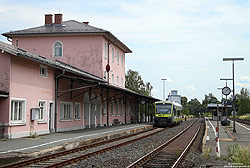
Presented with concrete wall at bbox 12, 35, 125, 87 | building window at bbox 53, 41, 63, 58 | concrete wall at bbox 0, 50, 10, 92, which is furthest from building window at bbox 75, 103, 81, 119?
building window at bbox 53, 41, 63, 58

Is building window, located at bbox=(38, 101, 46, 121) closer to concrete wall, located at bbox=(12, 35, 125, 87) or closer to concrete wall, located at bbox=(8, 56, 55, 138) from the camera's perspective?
concrete wall, located at bbox=(8, 56, 55, 138)

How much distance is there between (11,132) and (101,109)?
629 inches

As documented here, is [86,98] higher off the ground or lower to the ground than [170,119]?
higher

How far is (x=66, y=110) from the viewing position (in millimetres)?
23703

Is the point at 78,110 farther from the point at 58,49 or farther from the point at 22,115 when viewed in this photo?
the point at 58,49

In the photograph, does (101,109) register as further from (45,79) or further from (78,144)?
(78,144)

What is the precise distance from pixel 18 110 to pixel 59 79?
194 inches

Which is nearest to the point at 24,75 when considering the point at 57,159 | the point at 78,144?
the point at 78,144

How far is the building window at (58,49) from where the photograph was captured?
35.2m

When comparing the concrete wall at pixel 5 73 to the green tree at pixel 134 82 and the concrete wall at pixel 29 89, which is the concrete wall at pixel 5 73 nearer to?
the concrete wall at pixel 29 89

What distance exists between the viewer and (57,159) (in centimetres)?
1158

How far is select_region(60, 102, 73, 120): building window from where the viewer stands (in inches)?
897

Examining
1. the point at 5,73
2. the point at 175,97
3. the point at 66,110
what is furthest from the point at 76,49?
the point at 175,97

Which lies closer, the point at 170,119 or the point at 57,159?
the point at 57,159
